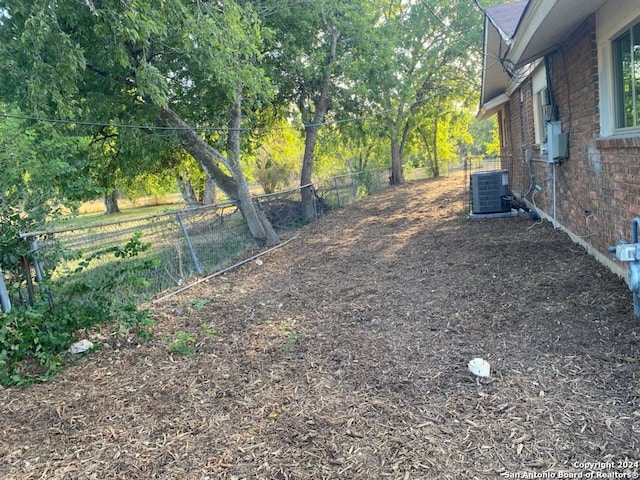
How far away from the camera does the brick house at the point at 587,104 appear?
13.6ft

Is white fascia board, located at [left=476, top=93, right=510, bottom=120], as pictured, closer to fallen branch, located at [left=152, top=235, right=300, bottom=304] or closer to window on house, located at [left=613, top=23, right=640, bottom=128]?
fallen branch, located at [left=152, top=235, right=300, bottom=304]

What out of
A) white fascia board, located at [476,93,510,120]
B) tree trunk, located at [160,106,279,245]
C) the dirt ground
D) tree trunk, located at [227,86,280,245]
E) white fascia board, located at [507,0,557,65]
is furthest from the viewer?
white fascia board, located at [476,93,510,120]

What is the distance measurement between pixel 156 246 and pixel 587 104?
19.7 ft

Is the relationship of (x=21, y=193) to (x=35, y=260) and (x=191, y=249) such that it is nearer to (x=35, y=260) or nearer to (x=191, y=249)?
(x=35, y=260)

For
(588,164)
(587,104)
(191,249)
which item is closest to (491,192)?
(588,164)

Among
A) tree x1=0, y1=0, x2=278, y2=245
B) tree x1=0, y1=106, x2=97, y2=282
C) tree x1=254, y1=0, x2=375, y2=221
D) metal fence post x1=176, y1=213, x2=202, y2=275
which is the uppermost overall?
tree x1=254, y1=0, x2=375, y2=221

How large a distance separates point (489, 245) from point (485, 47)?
4.12 m

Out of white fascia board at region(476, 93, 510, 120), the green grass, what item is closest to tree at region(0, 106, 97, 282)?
the green grass

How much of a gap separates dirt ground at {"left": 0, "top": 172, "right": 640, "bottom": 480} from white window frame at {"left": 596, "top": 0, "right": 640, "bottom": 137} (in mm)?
1513

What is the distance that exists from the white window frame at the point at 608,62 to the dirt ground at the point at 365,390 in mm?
1513

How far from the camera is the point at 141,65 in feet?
21.4

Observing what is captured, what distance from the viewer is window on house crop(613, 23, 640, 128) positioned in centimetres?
407

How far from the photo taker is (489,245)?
22.7ft

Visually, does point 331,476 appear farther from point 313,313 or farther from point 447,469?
point 313,313
